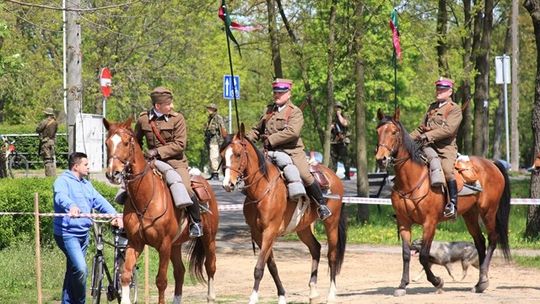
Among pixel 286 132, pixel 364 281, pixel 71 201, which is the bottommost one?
pixel 364 281

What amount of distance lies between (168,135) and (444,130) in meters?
4.85

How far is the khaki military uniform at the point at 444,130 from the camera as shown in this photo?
56.2 feet

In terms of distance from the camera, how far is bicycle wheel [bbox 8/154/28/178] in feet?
113

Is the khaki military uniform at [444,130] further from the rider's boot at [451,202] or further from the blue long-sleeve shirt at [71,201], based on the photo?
→ the blue long-sleeve shirt at [71,201]

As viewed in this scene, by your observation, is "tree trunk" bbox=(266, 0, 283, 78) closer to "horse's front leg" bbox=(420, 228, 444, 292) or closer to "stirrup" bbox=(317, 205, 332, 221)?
"horse's front leg" bbox=(420, 228, 444, 292)

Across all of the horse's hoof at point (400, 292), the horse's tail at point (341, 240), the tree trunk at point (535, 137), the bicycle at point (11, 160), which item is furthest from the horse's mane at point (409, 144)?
the bicycle at point (11, 160)

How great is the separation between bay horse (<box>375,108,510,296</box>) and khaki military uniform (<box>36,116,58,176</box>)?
14.9 m

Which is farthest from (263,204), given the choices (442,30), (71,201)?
(442,30)

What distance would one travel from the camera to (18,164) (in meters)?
37.4

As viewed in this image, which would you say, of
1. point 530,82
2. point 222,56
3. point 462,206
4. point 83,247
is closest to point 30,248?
point 83,247

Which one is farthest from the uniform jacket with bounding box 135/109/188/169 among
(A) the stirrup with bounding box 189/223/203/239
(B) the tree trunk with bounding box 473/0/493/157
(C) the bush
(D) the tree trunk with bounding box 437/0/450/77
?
(B) the tree trunk with bounding box 473/0/493/157

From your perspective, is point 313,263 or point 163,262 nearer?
point 163,262

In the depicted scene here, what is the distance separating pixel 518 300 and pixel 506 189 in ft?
12.1

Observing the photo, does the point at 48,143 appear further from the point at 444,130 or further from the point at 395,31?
the point at 444,130
